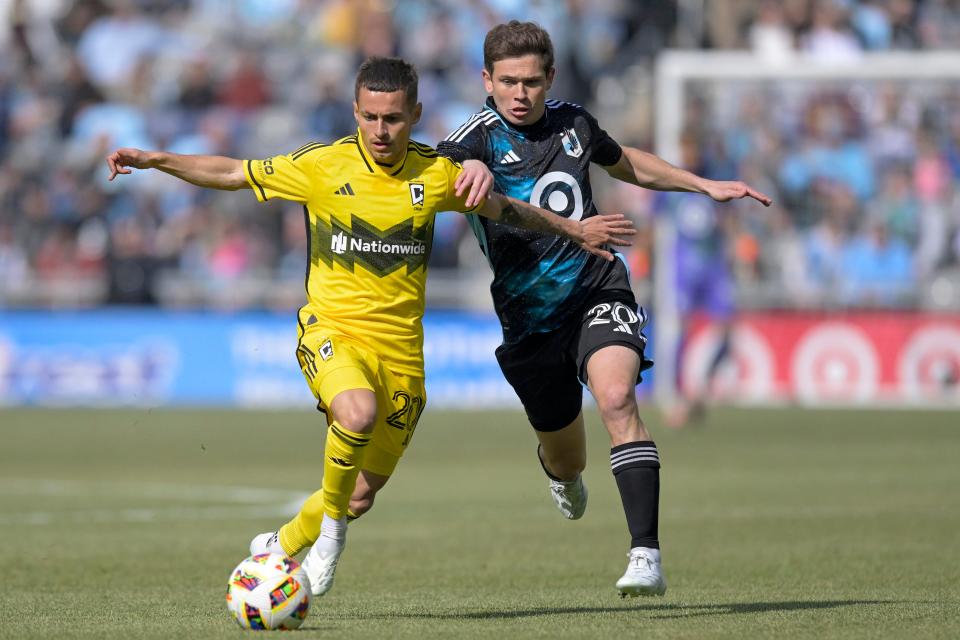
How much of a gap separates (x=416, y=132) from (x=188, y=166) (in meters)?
18.2

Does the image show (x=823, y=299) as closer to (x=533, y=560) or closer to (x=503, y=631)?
(x=533, y=560)

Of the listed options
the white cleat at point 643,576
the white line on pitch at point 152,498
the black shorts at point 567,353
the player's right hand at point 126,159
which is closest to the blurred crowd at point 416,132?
the white line on pitch at point 152,498

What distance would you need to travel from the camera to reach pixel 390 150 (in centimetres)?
711

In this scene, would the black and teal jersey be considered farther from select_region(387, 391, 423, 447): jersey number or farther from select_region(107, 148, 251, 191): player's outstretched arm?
select_region(107, 148, 251, 191): player's outstretched arm

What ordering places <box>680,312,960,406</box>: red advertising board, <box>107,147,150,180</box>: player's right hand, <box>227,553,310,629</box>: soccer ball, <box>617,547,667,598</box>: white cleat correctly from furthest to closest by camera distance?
Answer: <box>680,312,960,406</box>: red advertising board → <box>107,147,150,180</box>: player's right hand → <box>617,547,667,598</box>: white cleat → <box>227,553,310,629</box>: soccer ball

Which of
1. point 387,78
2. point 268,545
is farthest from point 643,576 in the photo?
point 387,78

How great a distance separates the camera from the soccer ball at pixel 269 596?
6305mm

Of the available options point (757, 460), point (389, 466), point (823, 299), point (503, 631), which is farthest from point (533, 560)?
point (823, 299)

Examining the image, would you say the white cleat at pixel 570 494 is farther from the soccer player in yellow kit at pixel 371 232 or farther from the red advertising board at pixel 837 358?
the red advertising board at pixel 837 358

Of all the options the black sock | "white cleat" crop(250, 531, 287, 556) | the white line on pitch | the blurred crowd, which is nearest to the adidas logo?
the black sock

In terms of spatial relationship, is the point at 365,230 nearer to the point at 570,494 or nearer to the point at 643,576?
the point at 643,576

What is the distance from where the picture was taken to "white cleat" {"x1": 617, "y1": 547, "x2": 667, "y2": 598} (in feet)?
22.0

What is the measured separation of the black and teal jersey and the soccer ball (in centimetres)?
210

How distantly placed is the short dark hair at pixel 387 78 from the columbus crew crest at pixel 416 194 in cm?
36
